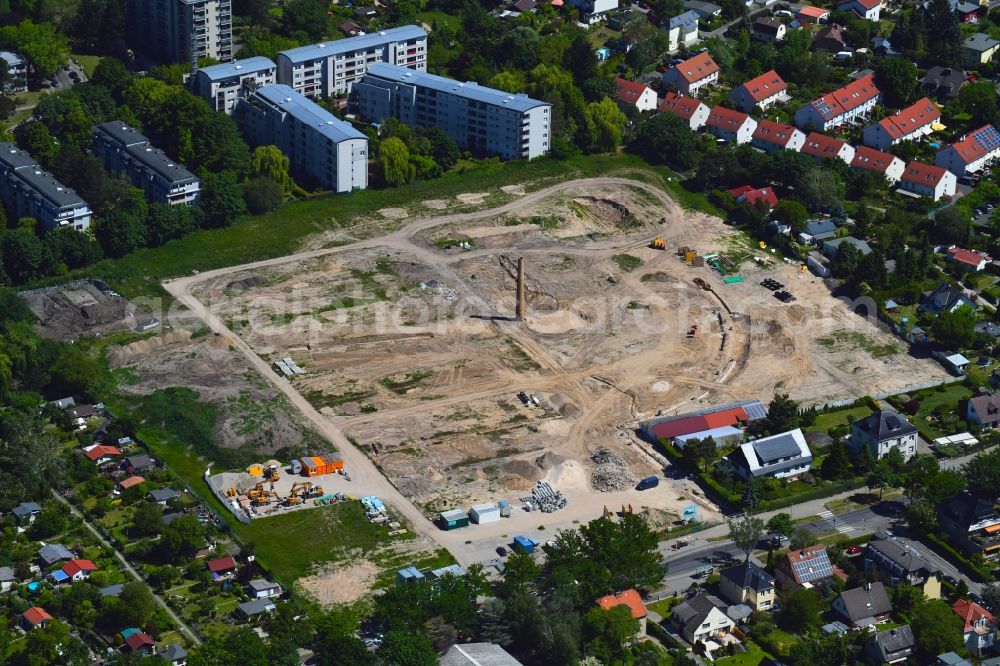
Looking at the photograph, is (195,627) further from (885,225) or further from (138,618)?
(885,225)

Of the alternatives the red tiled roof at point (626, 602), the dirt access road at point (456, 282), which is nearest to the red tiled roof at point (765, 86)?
the dirt access road at point (456, 282)

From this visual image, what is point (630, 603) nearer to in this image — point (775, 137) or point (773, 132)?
point (775, 137)

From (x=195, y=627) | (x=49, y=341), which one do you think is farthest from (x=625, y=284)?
(x=195, y=627)

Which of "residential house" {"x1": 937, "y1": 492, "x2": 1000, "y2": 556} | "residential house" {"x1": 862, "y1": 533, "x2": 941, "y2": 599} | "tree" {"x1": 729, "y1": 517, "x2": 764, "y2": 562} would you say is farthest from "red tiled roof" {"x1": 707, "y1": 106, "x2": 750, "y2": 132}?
"residential house" {"x1": 862, "y1": 533, "x2": 941, "y2": 599}

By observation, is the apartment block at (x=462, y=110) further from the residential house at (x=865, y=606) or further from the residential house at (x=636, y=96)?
the residential house at (x=865, y=606)

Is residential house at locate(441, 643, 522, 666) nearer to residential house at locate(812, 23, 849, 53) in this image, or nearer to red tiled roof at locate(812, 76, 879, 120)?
red tiled roof at locate(812, 76, 879, 120)

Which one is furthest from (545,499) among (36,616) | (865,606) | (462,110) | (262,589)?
(462,110)
